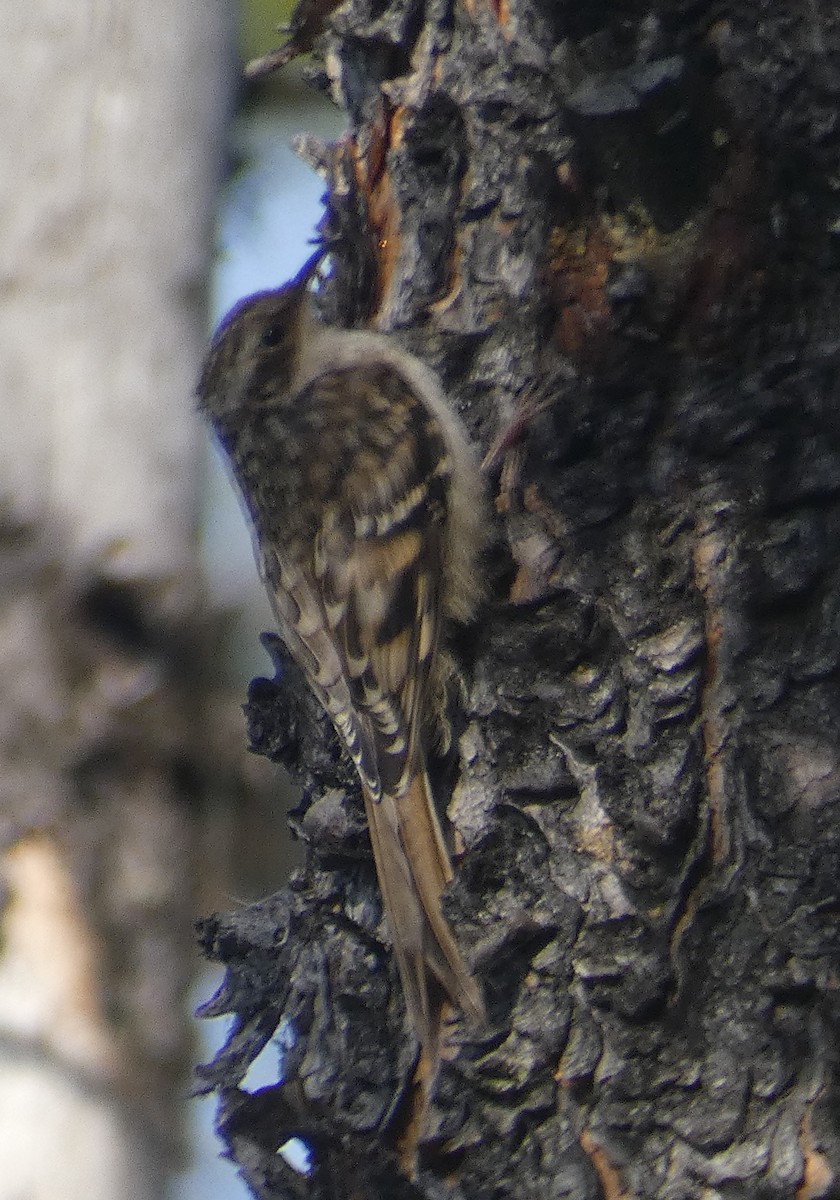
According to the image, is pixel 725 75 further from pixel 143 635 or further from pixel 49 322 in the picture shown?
pixel 143 635

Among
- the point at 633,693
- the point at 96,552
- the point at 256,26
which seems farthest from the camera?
the point at 256,26

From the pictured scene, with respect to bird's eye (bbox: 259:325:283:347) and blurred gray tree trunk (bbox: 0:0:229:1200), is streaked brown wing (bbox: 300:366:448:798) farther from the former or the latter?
blurred gray tree trunk (bbox: 0:0:229:1200)

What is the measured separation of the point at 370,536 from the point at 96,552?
1831mm

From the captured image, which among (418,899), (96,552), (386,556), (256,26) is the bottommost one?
(418,899)

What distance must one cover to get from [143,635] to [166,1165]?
141 cm

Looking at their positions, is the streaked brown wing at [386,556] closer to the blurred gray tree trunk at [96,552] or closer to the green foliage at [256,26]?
the blurred gray tree trunk at [96,552]

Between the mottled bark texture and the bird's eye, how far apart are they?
625mm

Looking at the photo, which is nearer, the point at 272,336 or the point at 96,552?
the point at 272,336

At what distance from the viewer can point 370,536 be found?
2.35 meters

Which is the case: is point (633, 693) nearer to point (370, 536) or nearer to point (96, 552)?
point (370, 536)

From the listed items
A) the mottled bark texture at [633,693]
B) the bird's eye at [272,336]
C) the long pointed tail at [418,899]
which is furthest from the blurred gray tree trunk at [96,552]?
the long pointed tail at [418,899]

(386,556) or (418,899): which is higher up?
(386,556)

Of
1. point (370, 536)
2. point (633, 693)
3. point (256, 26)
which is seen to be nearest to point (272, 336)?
point (370, 536)

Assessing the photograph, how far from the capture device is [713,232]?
5.73 feet
